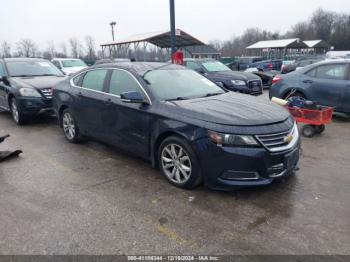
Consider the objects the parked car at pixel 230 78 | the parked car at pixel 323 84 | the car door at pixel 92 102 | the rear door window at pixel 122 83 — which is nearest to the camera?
the rear door window at pixel 122 83

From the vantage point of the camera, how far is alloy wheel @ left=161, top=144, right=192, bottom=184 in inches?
163

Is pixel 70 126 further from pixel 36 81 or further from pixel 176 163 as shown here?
pixel 176 163

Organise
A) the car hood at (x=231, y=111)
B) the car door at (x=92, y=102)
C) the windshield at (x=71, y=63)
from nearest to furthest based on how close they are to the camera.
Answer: the car hood at (x=231, y=111) → the car door at (x=92, y=102) → the windshield at (x=71, y=63)

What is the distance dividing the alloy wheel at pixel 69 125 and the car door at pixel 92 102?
333 millimetres

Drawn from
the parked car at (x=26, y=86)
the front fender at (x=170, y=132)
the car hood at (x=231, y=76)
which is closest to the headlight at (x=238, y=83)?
the car hood at (x=231, y=76)

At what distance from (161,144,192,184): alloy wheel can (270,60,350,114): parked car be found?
5.33m

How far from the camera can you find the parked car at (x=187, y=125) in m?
3.78

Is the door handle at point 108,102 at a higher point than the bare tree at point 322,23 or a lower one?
lower

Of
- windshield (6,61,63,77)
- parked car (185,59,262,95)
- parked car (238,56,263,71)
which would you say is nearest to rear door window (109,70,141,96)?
windshield (6,61,63,77)

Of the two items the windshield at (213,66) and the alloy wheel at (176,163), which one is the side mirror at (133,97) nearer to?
the alloy wheel at (176,163)

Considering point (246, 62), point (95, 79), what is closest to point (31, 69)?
point (95, 79)

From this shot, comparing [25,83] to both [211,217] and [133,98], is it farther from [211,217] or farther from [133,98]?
[211,217]

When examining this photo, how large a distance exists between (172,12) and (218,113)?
7.96 meters

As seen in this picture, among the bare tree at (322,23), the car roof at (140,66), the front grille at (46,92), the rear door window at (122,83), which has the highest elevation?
the bare tree at (322,23)
